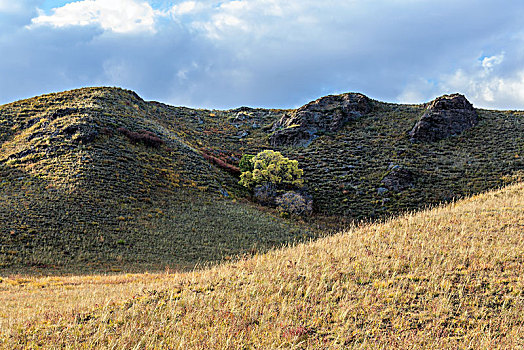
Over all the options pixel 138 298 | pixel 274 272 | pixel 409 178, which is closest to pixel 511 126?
pixel 409 178

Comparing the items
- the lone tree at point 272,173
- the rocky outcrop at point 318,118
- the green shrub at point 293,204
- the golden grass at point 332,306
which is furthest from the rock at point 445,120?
the golden grass at point 332,306

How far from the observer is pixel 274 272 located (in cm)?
858

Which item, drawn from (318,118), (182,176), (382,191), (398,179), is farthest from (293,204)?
(318,118)

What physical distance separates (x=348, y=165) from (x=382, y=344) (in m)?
44.3

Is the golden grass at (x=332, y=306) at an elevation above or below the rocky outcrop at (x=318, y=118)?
below

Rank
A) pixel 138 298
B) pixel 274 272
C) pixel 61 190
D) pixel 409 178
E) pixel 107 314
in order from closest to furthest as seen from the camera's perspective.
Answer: pixel 107 314 < pixel 138 298 < pixel 274 272 < pixel 61 190 < pixel 409 178

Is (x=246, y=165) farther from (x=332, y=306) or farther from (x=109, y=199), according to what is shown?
(x=332, y=306)

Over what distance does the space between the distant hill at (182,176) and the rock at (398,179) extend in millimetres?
138

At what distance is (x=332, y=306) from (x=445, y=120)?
189 ft

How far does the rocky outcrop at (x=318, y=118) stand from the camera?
204 feet

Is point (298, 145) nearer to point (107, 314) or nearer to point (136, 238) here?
point (136, 238)

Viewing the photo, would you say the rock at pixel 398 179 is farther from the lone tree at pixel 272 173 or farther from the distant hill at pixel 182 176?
the lone tree at pixel 272 173

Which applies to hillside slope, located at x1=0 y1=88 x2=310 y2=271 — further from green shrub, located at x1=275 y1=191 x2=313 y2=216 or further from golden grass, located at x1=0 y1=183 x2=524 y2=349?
golden grass, located at x1=0 y1=183 x2=524 y2=349

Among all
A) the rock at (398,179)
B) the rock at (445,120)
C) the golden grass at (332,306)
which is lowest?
the golden grass at (332,306)
